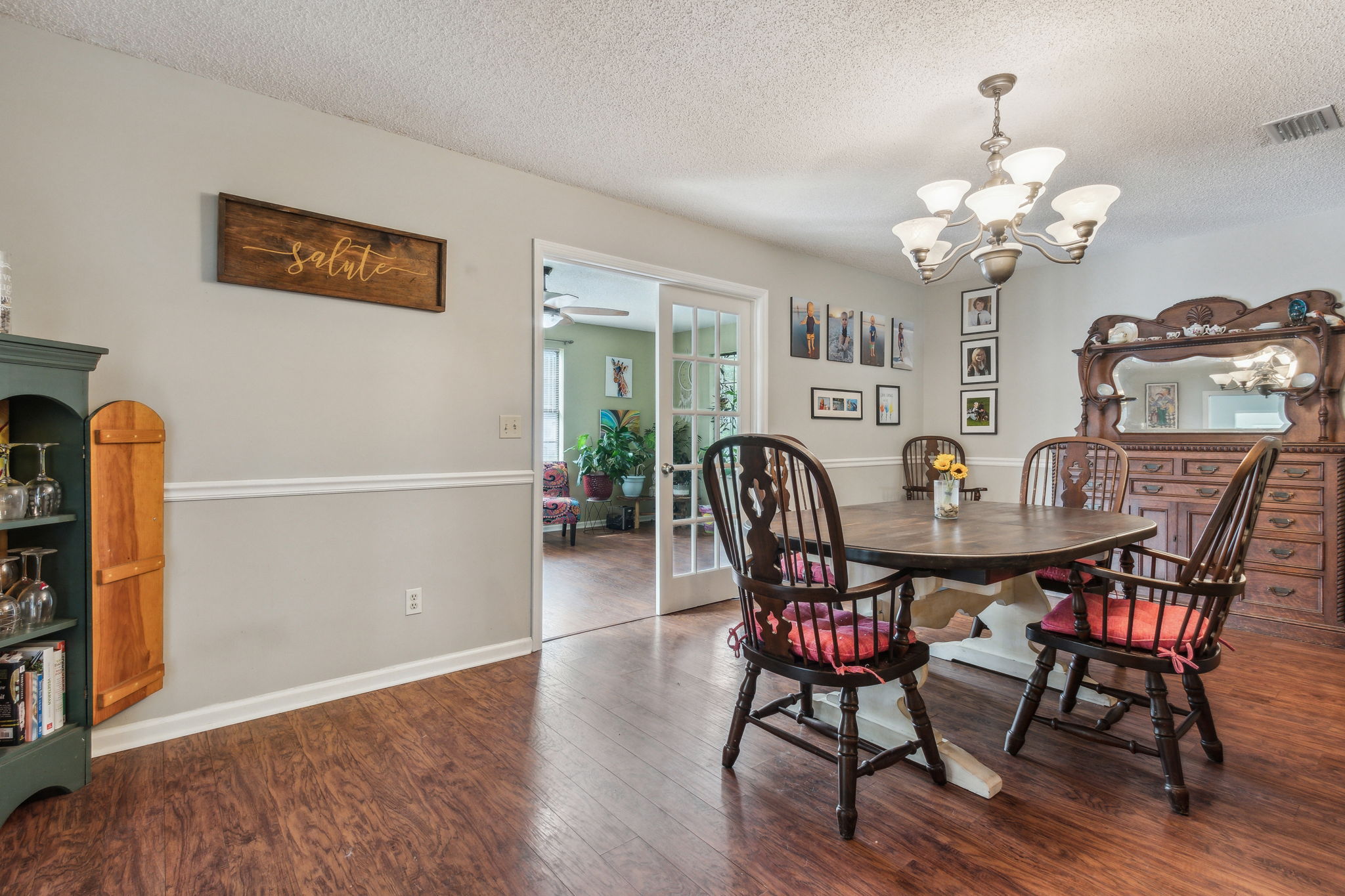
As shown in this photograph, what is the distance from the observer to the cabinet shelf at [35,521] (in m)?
1.65

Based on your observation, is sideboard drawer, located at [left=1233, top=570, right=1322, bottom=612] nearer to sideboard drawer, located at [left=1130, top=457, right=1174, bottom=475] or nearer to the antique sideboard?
the antique sideboard

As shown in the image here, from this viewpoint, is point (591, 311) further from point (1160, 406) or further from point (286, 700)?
point (1160, 406)

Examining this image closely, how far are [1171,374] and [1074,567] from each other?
3.01 m

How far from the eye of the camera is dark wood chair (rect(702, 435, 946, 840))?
5.28 feet

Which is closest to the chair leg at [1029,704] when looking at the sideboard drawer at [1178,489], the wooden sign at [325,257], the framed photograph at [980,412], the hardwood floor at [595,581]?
the hardwood floor at [595,581]

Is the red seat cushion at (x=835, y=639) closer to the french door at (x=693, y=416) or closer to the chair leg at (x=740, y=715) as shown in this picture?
the chair leg at (x=740, y=715)

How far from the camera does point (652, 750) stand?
2.08 metres

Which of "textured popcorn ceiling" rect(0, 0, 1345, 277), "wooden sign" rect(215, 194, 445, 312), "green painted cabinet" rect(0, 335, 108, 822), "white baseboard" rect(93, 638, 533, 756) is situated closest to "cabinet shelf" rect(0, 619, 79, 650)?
"green painted cabinet" rect(0, 335, 108, 822)

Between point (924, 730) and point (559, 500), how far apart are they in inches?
192

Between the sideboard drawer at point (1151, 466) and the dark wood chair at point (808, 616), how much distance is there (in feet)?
9.64

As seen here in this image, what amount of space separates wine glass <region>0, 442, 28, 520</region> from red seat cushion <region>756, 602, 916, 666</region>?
6.55 feet

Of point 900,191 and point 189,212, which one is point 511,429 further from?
point 900,191

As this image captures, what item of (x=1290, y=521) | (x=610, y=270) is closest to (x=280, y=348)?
Answer: (x=610, y=270)

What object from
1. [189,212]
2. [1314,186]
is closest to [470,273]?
[189,212]
